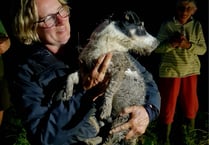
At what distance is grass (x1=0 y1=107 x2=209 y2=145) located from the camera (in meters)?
5.70

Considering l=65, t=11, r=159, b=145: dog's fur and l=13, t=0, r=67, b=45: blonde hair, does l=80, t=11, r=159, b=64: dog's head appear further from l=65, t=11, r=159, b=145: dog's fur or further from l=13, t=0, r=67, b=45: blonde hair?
l=13, t=0, r=67, b=45: blonde hair

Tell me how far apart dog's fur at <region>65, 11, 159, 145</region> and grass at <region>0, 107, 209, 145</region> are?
295 centimetres

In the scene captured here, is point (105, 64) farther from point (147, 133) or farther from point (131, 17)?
point (147, 133)

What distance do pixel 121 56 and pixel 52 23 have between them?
539 mm

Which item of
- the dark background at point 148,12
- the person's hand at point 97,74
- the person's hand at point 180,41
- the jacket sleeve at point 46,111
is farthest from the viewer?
the dark background at point 148,12

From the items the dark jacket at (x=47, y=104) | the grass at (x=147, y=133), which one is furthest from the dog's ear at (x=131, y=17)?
the grass at (x=147, y=133)

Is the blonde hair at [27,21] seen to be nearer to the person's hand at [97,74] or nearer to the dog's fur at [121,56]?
the dog's fur at [121,56]

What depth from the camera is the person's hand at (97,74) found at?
7.84 ft

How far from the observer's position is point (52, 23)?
2.62 meters

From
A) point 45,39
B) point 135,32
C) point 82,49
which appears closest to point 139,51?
point 135,32

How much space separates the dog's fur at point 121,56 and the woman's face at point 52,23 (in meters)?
0.20

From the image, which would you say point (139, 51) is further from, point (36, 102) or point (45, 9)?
point (36, 102)

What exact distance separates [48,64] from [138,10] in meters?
4.92

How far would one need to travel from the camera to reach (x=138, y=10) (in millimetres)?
7109
